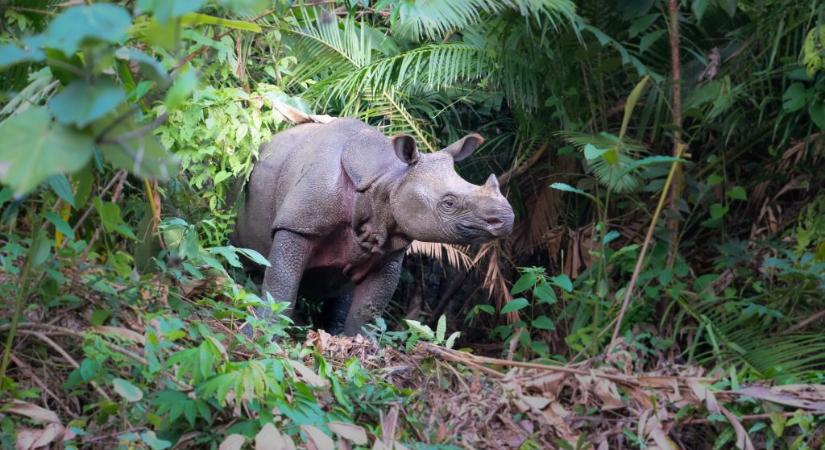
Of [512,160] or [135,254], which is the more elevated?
[135,254]

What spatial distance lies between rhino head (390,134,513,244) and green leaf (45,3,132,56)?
11.6ft

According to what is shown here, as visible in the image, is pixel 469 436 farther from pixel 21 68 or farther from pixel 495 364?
pixel 21 68

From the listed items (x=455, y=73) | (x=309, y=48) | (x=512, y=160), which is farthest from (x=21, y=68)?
(x=512, y=160)

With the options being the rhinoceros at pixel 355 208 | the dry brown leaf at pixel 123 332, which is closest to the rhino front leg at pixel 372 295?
the rhinoceros at pixel 355 208

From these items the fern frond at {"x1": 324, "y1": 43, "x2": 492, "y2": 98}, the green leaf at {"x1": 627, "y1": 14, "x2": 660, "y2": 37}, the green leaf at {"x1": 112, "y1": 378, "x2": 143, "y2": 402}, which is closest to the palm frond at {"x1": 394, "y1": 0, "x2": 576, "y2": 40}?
the fern frond at {"x1": 324, "y1": 43, "x2": 492, "y2": 98}

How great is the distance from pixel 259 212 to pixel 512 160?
2094mm

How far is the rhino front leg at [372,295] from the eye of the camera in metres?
5.95

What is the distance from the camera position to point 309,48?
7.42 meters

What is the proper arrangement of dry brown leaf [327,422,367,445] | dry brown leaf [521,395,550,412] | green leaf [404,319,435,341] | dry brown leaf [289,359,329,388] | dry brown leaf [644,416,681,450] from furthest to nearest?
green leaf [404,319,435,341], dry brown leaf [521,395,550,412], dry brown leaf [644,416,681,450], dry brown leaf [289,359,329,388], dry brown leaf [327,422,367,445]

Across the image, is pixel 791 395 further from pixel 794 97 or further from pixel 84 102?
pixel 84 102

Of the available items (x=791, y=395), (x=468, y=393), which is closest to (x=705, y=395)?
(x=791, y=395)

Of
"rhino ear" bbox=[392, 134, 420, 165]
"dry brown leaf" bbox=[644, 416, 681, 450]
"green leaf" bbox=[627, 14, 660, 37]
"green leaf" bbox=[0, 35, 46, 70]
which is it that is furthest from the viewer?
"green leaf" bbox=[627, 14, 660, 37]

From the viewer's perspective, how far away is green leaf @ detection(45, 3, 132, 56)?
174cm

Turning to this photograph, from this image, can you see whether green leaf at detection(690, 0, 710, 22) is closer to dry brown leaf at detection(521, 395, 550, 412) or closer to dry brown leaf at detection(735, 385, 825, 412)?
dry brown leaf at detection(735, 385, 825, 412)
